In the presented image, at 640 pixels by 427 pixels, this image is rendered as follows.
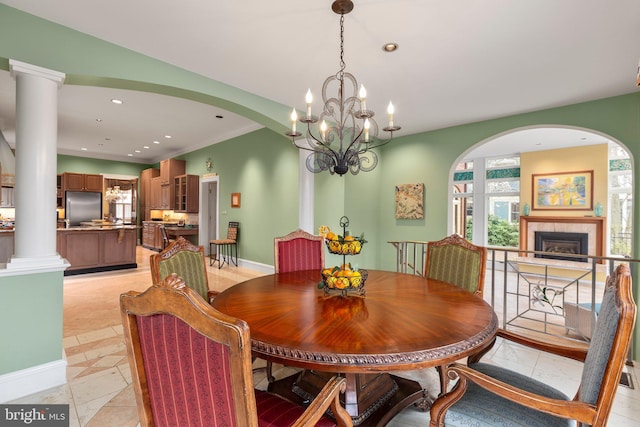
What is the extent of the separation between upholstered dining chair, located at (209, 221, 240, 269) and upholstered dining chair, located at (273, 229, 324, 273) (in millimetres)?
3777

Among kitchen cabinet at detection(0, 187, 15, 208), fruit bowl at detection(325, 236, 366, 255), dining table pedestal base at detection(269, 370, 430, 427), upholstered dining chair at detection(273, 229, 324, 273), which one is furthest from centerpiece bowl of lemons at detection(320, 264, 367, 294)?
kitchen cabinet at detection(0, 187, 15, 208)

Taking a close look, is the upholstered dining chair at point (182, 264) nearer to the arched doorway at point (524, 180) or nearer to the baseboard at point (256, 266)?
the baseboard at point (256, 266)

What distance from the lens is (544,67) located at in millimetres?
2682

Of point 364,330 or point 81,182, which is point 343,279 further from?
point 81,182

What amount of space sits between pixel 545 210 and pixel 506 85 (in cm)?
483

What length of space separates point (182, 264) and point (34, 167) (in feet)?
3.98

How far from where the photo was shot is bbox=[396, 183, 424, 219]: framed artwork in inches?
190

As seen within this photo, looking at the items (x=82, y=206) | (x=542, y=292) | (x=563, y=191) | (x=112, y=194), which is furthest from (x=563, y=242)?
(x=82, y=206)

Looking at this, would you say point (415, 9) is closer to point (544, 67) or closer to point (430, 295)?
point (544, 67)

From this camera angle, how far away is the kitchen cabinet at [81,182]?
7777 millimetres

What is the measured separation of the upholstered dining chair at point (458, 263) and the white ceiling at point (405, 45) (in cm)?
156

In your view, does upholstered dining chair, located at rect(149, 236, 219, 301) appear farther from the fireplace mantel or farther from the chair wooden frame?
the fireplace mantel

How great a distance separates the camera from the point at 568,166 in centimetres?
634

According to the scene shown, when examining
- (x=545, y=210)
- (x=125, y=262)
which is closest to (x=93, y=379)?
(x=125, y=262)
